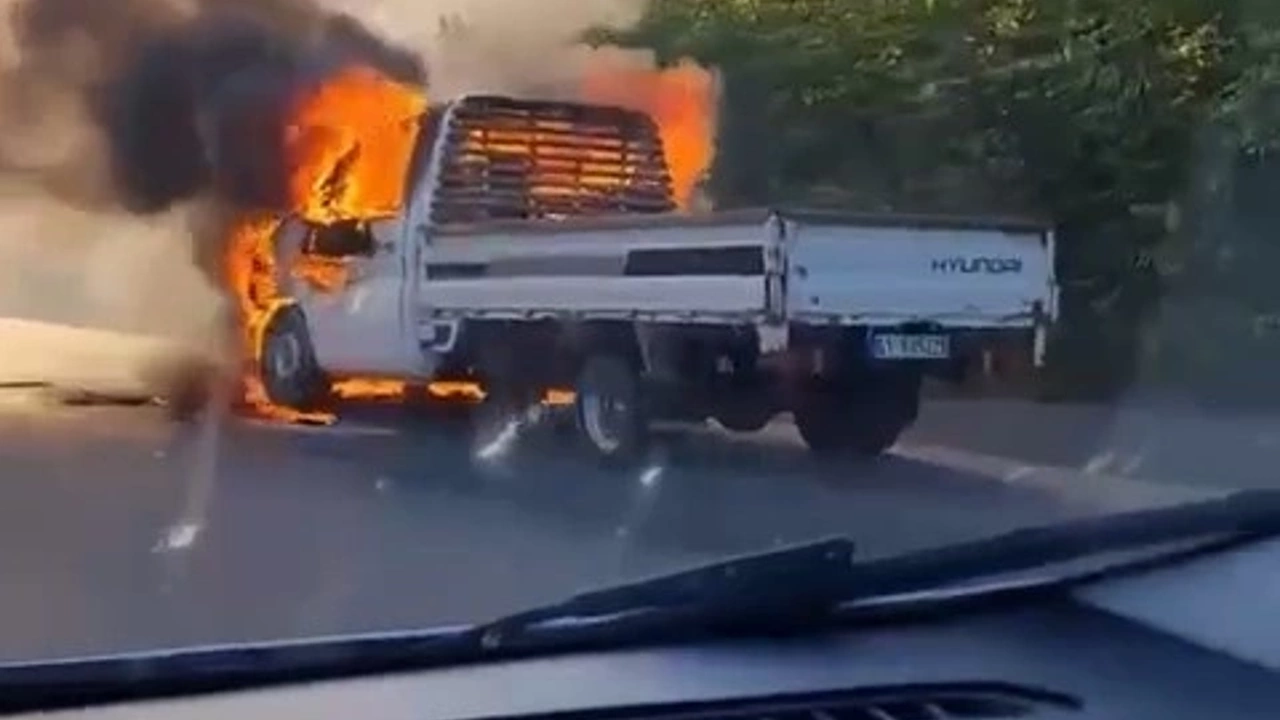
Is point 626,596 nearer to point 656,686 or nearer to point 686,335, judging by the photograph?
point 656,686

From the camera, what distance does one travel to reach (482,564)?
168 inches

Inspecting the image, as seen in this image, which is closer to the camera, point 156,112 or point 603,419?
point 156,112

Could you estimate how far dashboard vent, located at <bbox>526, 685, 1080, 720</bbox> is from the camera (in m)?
3.56

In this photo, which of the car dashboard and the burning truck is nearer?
the car dashboard

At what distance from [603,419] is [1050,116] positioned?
4.24 ft

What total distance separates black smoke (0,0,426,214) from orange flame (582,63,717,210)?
0.43 meters

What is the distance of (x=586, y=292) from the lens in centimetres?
539

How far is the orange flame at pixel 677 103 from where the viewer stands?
16.1 ft

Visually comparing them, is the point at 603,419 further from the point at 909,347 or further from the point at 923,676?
the point at 923,676

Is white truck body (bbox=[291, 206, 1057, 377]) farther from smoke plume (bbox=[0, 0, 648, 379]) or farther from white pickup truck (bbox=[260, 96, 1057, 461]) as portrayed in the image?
smoke plume (bbox=[0, 0, 648, 379])

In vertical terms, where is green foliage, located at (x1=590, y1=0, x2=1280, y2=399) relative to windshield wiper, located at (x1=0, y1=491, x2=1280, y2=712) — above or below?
above

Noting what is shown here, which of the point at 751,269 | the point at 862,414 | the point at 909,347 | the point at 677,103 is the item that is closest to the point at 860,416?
the point at 862,414

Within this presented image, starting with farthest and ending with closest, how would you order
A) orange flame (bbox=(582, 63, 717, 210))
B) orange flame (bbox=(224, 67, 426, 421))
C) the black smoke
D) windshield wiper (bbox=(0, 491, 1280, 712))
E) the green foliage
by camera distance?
the green foliage → orange flame (bbox=(582, 63, 717, 210)) → orange flame (bbox=(224, 67, 426, 421)) → the black smoke → windshield wiper (bbox=(0, 491, 1280, 712))

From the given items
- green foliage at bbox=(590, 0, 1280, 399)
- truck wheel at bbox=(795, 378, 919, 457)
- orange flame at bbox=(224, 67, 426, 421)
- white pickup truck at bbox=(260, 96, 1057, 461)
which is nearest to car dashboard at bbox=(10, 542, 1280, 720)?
truck wheel at bbox=(795, 378, 919, 457)
